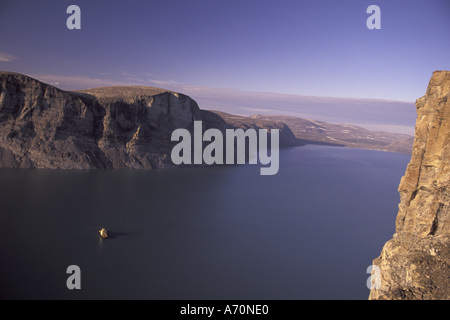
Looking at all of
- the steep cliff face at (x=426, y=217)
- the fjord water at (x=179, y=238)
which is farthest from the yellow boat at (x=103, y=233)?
the steep cliff face at (x=426, y=217)

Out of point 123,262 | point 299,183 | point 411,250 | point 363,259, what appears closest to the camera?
point 411,250

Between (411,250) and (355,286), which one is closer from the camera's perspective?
(411,250)

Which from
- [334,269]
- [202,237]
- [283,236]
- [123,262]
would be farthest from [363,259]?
[123,262]

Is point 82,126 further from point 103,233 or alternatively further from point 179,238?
point 179,238

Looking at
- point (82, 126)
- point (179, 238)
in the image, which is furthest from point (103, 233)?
point (82, 126)

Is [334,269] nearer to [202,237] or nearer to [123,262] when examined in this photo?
[202,237]

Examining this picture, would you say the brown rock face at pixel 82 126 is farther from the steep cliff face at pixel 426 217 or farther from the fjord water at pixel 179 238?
the steep cliff face at pixel 426 217

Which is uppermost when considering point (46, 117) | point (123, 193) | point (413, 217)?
point (46, 117)
